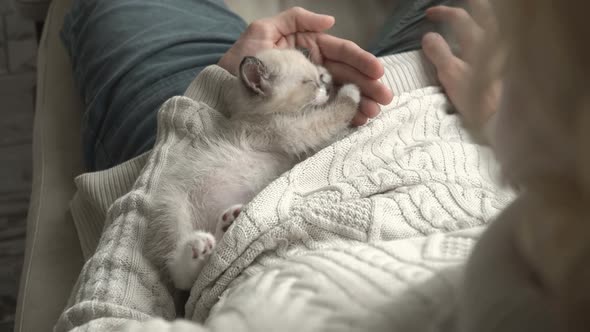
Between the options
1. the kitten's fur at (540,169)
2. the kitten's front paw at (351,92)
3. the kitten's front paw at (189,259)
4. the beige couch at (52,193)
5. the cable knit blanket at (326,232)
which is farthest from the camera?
the kitten's front paw at (351,92)

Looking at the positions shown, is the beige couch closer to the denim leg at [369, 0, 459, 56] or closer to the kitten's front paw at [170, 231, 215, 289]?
the kitten's front paw at [170, 231, 215, 289]

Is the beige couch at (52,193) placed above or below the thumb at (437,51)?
below

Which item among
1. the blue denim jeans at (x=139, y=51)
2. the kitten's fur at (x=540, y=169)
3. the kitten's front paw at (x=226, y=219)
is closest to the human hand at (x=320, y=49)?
the blue denim jeans at (x=139, y=51)

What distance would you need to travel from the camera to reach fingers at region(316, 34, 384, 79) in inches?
44.3

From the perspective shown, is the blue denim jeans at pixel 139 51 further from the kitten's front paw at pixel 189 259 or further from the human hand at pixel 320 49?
the kitten's front paw at pixel 189 259

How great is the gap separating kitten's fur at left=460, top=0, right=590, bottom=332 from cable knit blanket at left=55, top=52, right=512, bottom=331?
7cm

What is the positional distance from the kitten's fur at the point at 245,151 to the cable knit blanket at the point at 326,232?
37 mm

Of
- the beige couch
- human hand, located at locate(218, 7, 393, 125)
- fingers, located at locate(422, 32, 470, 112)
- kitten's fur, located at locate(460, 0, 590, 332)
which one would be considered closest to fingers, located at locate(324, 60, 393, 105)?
human hand, located at locate(218, 7, 393, 125)

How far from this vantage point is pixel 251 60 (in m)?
1.14

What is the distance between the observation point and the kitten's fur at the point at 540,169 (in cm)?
30

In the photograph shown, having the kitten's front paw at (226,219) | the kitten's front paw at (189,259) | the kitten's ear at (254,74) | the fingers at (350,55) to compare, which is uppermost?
the fingers at (350,55)

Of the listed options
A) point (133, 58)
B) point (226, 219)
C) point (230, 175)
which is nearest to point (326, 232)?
point (226, 219)

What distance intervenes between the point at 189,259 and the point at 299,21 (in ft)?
1.99

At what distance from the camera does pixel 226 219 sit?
94cm
